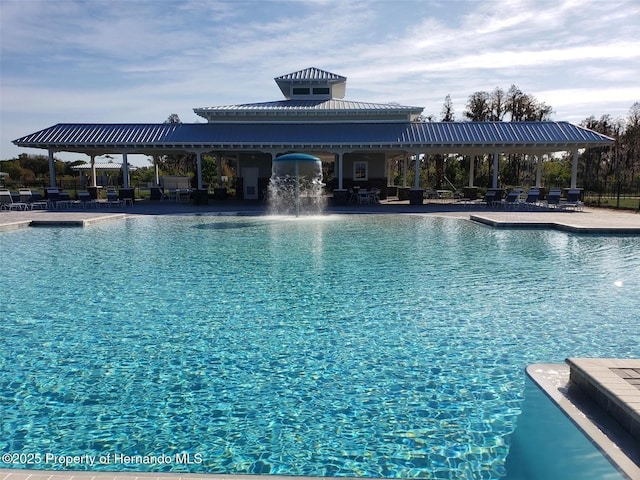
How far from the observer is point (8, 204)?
22.4 meters

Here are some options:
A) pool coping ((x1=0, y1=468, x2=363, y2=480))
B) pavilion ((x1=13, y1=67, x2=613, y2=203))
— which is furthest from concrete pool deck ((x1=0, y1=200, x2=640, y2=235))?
pool coping ((x1=0, y1=468, x2=363, y2=480))

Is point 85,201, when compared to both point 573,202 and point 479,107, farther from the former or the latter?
point 479,107

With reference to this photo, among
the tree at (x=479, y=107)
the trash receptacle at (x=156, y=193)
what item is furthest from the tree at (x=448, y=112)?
the trash receptacle at (x=156, y=193)

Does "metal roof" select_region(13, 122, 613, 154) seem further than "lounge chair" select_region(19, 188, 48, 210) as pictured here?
Yes

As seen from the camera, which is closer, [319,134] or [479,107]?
[319,134]

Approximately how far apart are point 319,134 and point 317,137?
0.49 meters

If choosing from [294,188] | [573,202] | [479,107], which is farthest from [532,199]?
[479,107]

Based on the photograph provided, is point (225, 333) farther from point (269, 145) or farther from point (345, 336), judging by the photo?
point (269, 145)

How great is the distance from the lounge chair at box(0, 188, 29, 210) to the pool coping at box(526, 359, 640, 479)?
24508 mm

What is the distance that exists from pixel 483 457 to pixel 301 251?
27.0 ft

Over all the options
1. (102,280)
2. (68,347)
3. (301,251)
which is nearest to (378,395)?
(68,347)

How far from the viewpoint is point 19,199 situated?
2380 cm

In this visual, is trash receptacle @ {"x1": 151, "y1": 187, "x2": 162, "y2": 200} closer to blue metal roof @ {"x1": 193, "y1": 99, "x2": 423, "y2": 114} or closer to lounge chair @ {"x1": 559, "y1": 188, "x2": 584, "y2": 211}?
blue metal roof @ {"x1": 193, "y1": 99, "x2": 423, "y2": 114}

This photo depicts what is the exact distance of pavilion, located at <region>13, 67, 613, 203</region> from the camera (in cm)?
2312
